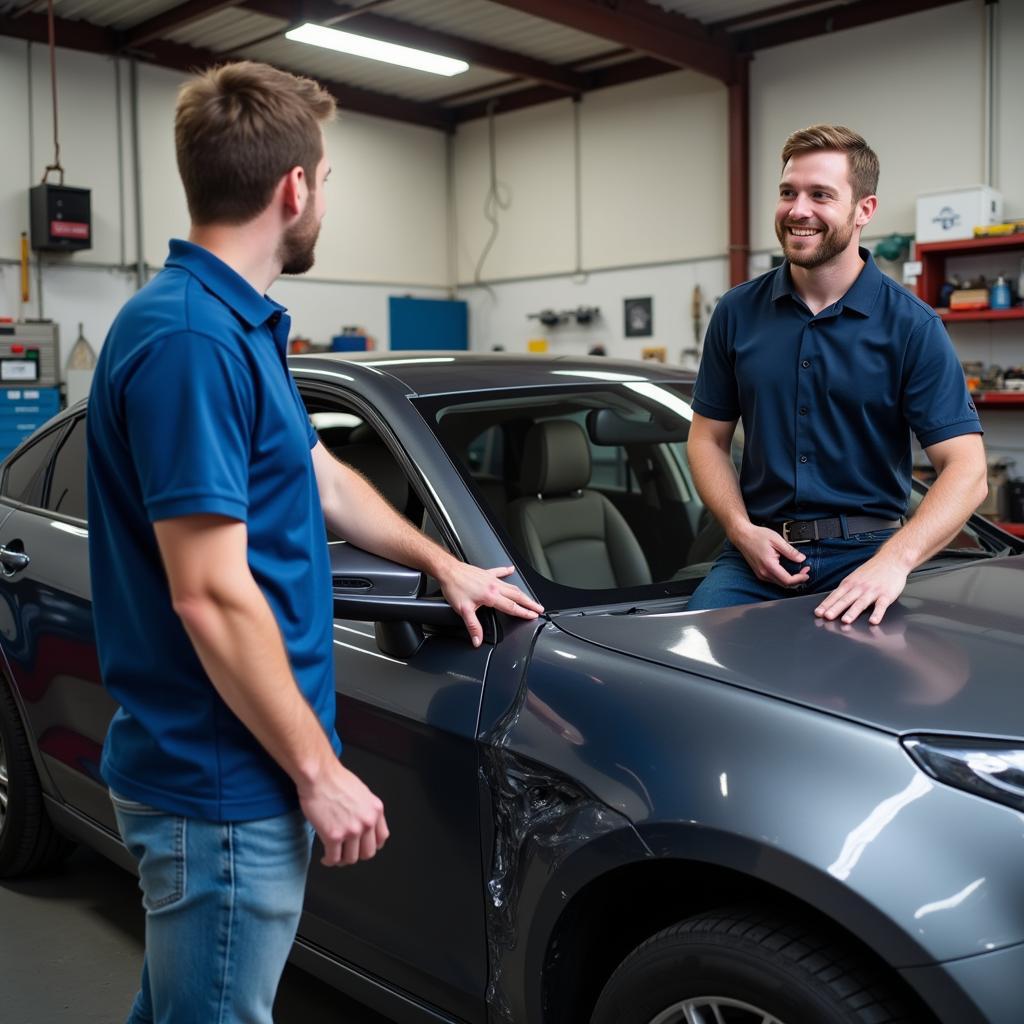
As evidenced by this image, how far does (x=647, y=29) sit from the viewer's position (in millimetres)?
8242

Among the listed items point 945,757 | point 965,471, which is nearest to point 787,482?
point 965,471

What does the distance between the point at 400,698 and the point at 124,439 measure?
2.55 feet

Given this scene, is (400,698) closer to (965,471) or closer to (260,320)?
(260,320)

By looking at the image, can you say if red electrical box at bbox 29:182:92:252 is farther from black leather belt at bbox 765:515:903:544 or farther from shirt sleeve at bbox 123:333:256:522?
shirt sleeve at bbox 123:333:256:522

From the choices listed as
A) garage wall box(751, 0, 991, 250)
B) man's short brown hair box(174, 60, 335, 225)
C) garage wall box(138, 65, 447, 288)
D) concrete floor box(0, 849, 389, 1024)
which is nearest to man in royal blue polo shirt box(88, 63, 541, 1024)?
man's short brown hair box(174, 60, 335, 225)

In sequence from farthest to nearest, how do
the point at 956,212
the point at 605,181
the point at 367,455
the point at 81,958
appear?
the point at 605,181 < the point at 956,212 < the point at 367,455 < the point at 81,958

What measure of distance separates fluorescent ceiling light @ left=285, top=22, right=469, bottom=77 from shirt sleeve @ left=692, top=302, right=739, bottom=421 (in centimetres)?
674

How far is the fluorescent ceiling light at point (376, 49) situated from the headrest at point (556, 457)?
6.35 metres

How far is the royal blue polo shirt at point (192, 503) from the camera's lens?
114cm

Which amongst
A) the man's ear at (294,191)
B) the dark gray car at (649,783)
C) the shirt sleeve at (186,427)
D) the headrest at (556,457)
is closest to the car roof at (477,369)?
the dark gray car at (649,783)

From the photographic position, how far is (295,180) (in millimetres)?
1244

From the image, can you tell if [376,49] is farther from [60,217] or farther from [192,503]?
[192,503]

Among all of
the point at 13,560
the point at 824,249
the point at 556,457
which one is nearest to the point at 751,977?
the point at 824,249

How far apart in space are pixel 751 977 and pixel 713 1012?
0.33ft
